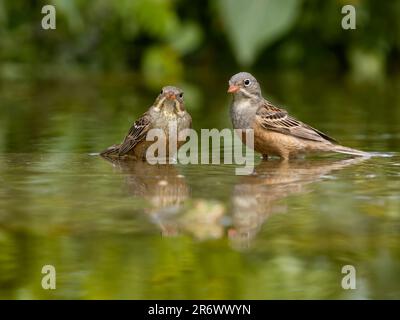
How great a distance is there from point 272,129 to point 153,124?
876 mm

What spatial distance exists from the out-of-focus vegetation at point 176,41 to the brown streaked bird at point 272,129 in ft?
15.9

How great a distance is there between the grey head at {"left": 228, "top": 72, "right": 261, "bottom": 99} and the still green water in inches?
31.9

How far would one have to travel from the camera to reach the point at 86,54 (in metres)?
14.0

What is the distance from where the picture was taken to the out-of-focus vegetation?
43.7ft

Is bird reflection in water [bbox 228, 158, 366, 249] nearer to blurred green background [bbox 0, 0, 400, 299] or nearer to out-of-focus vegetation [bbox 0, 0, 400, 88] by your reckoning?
blurred green background [bbox 0, 0, 400, 299]

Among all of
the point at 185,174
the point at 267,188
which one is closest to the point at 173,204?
the point at 267,188

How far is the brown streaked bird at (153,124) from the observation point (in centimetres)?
716

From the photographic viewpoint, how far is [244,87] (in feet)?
25.9

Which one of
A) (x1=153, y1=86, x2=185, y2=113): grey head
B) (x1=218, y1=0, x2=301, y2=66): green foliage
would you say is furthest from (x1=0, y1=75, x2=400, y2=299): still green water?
(x1=218, y1=0, x2=301, y2=66): green foliage

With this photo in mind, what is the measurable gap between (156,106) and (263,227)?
2740 millimetres

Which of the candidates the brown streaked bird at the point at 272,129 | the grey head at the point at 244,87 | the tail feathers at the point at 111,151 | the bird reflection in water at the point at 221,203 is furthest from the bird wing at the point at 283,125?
the tail feathers at the point at 111,151

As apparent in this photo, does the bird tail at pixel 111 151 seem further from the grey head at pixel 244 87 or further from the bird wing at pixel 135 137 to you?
the grey head at pixel 244 87

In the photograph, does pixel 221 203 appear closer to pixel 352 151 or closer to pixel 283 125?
pixel 352 151

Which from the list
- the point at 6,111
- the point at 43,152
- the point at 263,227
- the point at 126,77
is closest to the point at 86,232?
the point at 263,227
